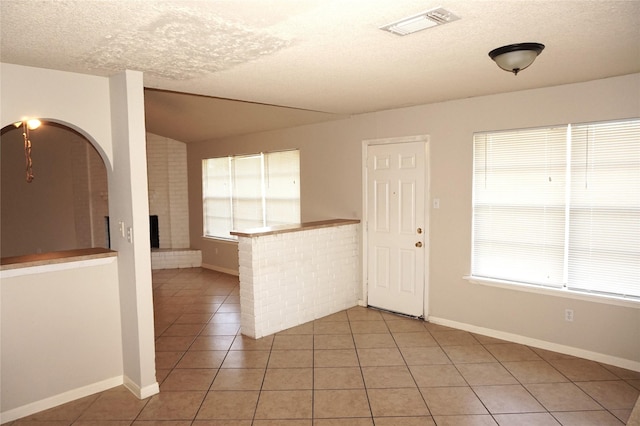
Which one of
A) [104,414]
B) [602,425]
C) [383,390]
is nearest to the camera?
[602,425]

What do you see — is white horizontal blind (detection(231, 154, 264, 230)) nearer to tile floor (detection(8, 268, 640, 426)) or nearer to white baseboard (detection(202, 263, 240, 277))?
white baseboard (detection(202, 263, 240, 277))

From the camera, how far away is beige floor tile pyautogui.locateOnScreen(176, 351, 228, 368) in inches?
146

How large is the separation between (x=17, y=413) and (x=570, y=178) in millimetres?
4674

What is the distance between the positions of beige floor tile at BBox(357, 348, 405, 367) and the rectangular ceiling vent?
2693 millimetres

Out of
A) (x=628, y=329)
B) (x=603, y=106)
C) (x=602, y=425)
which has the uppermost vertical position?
(x=603, y=106)

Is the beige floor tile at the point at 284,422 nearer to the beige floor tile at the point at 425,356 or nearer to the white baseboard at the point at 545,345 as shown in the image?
the beige floor tile at the point at 425,356

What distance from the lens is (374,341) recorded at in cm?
421

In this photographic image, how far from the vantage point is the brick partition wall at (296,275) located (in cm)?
437

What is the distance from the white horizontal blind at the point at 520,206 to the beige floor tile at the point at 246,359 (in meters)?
2.30

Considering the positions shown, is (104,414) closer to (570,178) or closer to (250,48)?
(250,48)

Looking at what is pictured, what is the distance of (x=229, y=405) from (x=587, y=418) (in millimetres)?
2441

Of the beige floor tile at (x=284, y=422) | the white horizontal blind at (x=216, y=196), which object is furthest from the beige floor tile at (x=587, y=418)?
the white horizontal blind at (x=216, y=196)

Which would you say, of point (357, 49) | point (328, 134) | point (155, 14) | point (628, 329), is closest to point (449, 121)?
point (328, 134)

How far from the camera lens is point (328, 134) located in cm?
562
